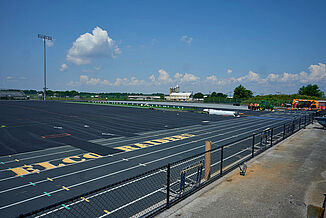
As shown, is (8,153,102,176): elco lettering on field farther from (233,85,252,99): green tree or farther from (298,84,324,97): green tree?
(298,84,324,97): green tree

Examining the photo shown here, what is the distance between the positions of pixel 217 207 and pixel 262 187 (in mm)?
2581

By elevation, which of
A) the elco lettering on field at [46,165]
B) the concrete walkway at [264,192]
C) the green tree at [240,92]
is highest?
the green tree at [240,92]

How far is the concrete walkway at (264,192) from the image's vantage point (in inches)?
241

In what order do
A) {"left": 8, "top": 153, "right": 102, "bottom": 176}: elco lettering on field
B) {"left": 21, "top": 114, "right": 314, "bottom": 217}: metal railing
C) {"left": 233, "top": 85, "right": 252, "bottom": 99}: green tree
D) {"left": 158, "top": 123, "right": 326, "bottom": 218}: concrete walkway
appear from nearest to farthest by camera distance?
1. {"left": 158, "top": 123, "right": 326, "bottom": 218}: concrete walkway
2. {"left": 21, "top": 114, "right": 314, "bottom": 217}: metal railing
3. {"left": 8, "top": 153, "right": 102, "bottom": 176}: elco lettering on field
4. {"left": 233, "top": 85, "right": 252, "bottom": 99}: green tree

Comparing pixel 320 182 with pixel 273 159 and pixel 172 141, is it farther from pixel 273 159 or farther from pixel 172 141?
pixel 172 141

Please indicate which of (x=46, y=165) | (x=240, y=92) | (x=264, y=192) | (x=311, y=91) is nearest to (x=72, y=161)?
(x=46, y=165)

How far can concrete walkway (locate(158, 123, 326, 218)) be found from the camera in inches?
241

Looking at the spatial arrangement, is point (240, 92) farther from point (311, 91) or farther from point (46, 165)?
point (46, 165)

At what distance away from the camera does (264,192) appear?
24.2 feet

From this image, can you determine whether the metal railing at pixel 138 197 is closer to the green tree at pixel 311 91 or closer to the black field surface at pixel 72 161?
the black field surface at pixel 72 161

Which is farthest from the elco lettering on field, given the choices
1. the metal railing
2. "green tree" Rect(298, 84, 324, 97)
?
"green tree" Rect(298, 84, 324, 97)

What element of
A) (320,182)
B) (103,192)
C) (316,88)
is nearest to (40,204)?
(103,192)

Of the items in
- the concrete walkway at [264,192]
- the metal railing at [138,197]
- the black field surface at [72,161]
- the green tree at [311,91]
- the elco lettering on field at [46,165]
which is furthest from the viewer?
the green tree at [311,91]

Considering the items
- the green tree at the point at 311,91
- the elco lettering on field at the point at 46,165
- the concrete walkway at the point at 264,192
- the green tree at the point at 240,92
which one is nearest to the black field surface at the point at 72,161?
the elco lettering on field at the point at 46,165
